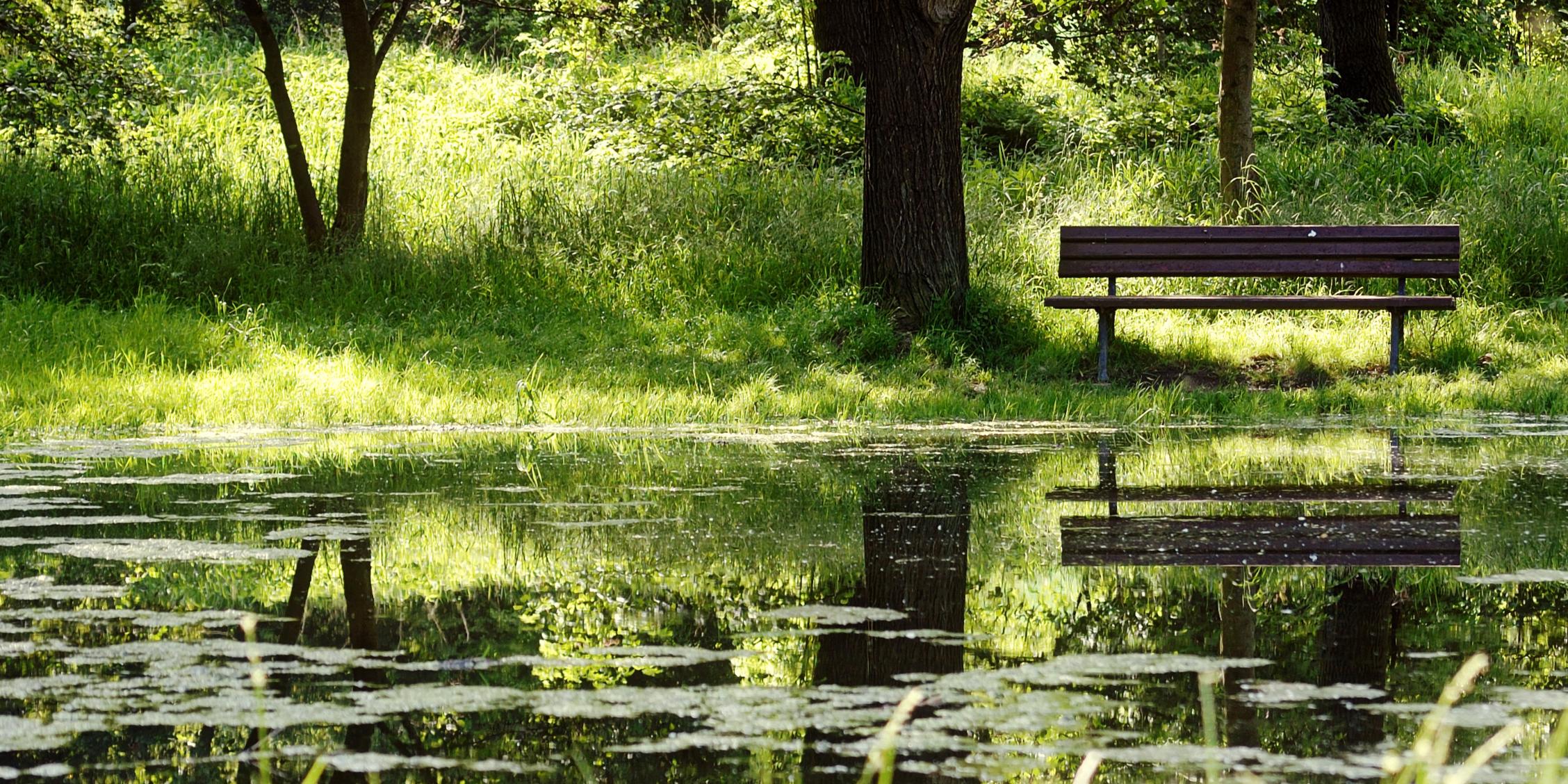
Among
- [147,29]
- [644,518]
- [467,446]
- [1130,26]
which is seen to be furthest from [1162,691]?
[1130,26]

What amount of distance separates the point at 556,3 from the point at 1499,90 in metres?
9.85

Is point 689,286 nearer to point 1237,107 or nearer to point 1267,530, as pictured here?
point 1237,107

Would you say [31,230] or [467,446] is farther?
[31,230]

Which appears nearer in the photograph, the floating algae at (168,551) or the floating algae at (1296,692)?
the floating algae at (1296,692)

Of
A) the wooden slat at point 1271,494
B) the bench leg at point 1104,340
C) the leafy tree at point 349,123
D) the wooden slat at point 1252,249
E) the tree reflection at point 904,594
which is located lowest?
the tree reflection at point 904,594

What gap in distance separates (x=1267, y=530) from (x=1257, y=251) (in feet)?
19.7

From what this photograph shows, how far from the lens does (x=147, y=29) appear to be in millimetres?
14680

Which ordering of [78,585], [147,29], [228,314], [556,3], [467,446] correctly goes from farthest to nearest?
[147,29]
[556,3]
[228,314]
[467,446]
[78,585]

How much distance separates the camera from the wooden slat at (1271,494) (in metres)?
5.87

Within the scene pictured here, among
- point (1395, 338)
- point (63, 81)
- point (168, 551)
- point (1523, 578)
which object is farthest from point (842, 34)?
point (1523, 578)

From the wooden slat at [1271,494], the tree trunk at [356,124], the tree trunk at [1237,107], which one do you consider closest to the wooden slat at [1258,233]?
→ the tree trunk at [1237,107]

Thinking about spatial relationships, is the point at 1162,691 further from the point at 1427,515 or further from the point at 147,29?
the point at 147,29

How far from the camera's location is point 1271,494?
5.97 meters

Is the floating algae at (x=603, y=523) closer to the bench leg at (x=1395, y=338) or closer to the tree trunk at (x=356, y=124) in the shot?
the bench leg at (x=1395, y=338)
